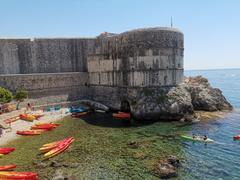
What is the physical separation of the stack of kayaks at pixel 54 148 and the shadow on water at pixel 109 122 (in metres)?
8.56

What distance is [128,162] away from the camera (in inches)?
768

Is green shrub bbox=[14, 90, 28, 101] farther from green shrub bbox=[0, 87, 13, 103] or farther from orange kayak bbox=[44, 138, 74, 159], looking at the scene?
orange kayak bbox=[44, 138, 74, 159]

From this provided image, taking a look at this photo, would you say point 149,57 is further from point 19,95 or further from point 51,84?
point 19,95

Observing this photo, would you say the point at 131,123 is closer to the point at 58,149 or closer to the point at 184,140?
the point at 184,140

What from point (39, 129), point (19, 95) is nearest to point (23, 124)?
point (39, 129)

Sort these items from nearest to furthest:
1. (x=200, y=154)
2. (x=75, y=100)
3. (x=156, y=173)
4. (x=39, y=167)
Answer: (x=156, y=173) → (x=39, y=167) → (x=200, y=154) → (x=75, y=100)

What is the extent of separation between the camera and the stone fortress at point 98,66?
113 feet

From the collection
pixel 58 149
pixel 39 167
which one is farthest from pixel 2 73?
pixel 39 167

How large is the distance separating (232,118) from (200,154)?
51.1ft

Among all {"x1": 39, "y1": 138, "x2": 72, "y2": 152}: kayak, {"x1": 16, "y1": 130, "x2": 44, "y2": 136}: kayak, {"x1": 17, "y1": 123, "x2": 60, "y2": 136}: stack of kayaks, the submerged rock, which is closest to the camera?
the submerged rock

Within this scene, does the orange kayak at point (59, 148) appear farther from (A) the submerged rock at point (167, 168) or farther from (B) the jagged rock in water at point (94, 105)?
(B) the jagged rock in water at point (94, 105)

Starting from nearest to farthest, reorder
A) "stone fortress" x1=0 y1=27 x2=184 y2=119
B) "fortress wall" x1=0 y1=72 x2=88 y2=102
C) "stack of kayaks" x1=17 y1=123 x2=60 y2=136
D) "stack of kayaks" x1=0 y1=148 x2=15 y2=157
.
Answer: "stack of kayaks" x1=0 y1=148 x2=15 y2=157 < "stack of kayaks" x1=17 y1=123 x2=60 y2=136 < "stone fortress" x1=0 y1=27 x2=184 y2=119 < "fortress wall" x1=0 y1=72 x2=88 y2=102

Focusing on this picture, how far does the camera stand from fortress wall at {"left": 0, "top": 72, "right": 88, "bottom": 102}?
37.2 m

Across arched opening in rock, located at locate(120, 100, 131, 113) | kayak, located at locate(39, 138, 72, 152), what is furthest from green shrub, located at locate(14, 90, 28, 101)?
arched opening in rock, located at locate(120, 100, 131, 113)
